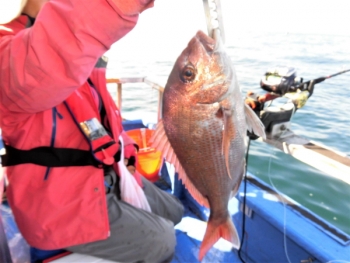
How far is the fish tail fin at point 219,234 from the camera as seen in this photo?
151 centimetres

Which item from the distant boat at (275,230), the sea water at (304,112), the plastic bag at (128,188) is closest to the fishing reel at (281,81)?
the distant boat at (275,230)

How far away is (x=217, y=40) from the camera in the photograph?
3.92 feet

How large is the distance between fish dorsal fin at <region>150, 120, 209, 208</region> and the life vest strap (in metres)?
0.53

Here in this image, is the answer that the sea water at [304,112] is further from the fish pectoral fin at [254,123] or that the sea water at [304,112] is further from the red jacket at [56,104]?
the fish pectoral fin at [254,123]

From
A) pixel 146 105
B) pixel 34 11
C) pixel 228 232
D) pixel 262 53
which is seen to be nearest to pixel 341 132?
pixel 146 105

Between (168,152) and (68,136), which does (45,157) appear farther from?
(168,152)

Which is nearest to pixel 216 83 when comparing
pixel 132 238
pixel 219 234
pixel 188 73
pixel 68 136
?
pixel 188 73

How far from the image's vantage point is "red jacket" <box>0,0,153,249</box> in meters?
0.94

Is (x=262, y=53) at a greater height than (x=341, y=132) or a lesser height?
greater

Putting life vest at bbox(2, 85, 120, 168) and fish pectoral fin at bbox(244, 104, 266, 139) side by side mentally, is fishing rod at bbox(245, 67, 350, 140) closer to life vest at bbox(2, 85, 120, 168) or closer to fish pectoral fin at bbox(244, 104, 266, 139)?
fish pectoral fin at bbox(244, 104, 266, 139)

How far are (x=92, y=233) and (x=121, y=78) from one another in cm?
247

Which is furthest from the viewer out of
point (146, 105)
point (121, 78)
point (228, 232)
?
point (146, 105)

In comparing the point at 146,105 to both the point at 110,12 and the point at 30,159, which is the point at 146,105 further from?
the point at 110,12

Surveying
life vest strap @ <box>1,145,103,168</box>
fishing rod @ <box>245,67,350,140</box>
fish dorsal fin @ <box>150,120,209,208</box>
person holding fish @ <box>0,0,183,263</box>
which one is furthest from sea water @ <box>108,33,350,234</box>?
fish dorsal fin @ <box>150,120,209,208</box>
